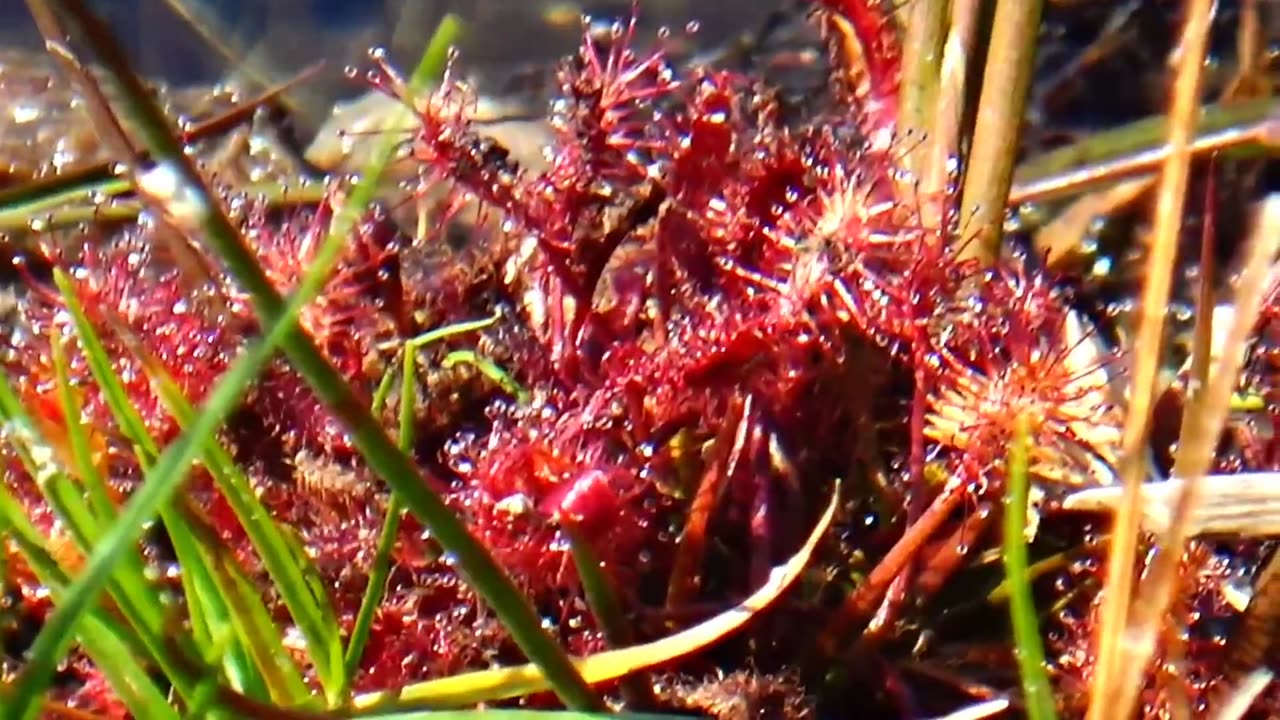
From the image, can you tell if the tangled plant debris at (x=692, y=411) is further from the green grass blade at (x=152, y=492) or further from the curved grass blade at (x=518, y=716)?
the green grass blade at (x=152, y=492)

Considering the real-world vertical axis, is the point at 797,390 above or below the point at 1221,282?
below

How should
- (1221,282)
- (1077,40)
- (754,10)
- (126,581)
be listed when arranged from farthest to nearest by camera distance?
(754,10) → (1077,40) → (1221,282) → (126,581)

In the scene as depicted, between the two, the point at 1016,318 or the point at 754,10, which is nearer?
the point at 1016,318

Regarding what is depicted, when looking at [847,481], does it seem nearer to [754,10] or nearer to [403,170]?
[403,170]

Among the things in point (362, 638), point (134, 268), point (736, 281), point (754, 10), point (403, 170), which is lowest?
point (362, 638)

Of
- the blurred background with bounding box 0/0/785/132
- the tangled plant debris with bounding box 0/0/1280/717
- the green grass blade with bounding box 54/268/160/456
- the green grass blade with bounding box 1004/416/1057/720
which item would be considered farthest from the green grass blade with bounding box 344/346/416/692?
the blurred background with bounding box 0/0/785/132

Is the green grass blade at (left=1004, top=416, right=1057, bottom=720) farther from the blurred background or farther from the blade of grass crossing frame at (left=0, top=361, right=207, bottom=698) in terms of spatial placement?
the blurred background

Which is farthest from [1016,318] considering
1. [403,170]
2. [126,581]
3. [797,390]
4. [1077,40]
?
[1077,40]

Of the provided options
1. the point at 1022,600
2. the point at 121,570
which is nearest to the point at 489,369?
the point at 121,570
